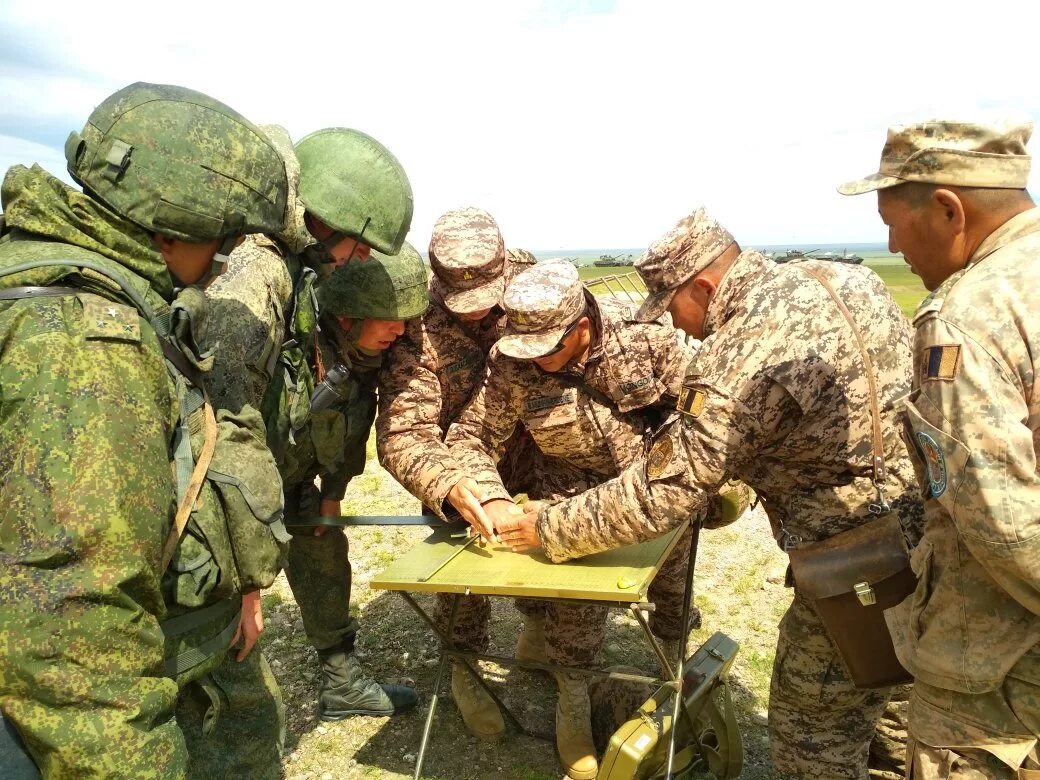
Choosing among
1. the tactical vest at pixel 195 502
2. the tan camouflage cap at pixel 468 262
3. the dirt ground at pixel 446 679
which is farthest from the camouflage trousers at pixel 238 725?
the tan camouflage cap at pixel 468 262

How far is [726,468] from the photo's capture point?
291cm

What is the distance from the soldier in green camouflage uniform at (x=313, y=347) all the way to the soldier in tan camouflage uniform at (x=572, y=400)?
0.75 m

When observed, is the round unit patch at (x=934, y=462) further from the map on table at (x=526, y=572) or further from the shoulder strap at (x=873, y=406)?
the map on table at (x=526, y=572)

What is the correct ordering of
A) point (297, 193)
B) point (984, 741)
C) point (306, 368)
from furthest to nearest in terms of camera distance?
point (306, 368)
point (297, 193)
point (984, 741)

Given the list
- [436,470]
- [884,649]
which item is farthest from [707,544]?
[884,649]

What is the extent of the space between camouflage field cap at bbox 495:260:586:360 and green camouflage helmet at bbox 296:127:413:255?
699 mm

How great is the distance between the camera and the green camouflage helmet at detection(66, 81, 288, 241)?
7.50 feet

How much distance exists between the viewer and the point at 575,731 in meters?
4.25

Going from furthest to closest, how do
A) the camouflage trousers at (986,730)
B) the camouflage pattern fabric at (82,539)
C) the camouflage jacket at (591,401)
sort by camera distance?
the camouflage jacket at (591,401) → the camouflage trousers at (986,730) → the camouflage pattern fabric at (82,539)

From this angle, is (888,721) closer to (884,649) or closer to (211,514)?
(884,649)

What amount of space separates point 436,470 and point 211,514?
77.5 inches

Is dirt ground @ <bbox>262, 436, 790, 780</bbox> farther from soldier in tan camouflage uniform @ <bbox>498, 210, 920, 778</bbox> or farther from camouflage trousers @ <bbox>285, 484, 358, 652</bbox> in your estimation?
soldier in tan camouflage uniform @ <bbox>498, 210, 920, 778</bbox>

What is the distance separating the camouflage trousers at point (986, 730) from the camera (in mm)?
2172

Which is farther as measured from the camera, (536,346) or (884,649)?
(536,346)
